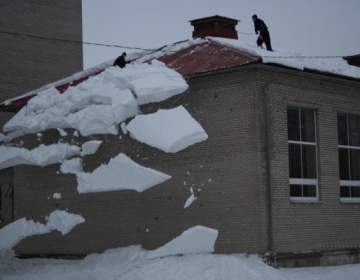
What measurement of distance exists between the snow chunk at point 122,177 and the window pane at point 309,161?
4.07 meters

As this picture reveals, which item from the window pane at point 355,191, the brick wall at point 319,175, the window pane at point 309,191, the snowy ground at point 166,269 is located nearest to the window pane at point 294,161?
the window pane at point 309,191

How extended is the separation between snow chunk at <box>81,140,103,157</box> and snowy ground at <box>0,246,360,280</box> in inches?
127

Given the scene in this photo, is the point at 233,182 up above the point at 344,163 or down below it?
below

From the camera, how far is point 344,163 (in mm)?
23984

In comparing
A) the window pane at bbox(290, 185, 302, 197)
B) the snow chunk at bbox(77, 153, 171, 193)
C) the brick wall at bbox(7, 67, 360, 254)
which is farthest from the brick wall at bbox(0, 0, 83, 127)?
the window pane at bbox(290, 185, 302, 197)

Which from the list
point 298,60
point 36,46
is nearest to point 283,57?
point 298,60

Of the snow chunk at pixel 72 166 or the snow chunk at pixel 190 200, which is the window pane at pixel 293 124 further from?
the snow chunk at pixel 72 166

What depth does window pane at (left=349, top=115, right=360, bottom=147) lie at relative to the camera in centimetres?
2442

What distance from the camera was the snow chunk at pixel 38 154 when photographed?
24.6 metres

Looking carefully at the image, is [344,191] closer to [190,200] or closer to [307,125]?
[307,125]

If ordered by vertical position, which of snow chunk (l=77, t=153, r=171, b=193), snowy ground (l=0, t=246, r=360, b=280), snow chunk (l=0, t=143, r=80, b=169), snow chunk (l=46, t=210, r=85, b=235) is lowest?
snowy ground (l=0, t=246, r=360, b=280)

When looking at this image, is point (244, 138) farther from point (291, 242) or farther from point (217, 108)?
point (291, 242)

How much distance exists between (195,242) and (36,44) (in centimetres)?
1818

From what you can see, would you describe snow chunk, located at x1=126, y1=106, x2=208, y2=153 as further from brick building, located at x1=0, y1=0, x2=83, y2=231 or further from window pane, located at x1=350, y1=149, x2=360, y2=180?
brick building, located at x1=0, y1=0, x2=83, y2=231
